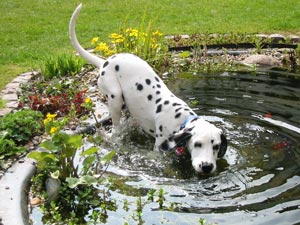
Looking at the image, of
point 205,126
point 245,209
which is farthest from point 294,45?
point 245,209

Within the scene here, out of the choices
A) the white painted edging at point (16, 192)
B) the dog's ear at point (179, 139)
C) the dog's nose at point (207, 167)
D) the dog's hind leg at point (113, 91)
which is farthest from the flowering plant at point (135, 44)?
the dog's nose at point (207, 167)

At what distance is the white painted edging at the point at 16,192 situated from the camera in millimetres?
4762

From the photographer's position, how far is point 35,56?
36.7 feet

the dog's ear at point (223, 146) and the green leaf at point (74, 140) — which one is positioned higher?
the green leaf at point (74, 140)

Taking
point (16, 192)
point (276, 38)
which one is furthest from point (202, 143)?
point (276, 38)

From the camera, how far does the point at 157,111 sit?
6.33 m

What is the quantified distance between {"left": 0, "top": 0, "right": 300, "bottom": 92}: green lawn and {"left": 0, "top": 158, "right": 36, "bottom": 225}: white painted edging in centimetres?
366

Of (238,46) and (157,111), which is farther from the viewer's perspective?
(238,46)

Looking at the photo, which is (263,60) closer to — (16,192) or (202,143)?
(202,143)

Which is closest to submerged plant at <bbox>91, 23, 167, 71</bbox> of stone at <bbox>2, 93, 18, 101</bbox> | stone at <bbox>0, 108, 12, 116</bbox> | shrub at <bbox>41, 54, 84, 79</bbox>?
shrub at <bbox>41, 54, 84, 79</bbox>

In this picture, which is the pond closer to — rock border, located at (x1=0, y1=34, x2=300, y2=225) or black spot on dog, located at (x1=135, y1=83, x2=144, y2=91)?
rock border, located at (x1=0, y1=34, x2=300, y2=225)

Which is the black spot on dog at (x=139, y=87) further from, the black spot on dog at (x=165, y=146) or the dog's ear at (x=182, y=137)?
the dog's ear at (x=182, y=137)

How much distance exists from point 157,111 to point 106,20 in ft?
30.6

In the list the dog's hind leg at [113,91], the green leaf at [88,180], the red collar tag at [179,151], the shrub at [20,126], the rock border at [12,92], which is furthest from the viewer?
the rock border at [12,92]
